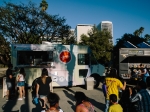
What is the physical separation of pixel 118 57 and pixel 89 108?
995 centimetres

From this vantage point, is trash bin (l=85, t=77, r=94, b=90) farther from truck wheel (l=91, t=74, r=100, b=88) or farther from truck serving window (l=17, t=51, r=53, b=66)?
truck serving window (l=17, t=51, r=53, b=66)

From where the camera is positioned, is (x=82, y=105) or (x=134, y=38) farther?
(x=134, y=38)

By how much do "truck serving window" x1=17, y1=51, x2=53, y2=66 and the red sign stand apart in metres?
0.62

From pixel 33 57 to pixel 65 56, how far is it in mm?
2328

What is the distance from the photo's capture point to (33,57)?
1159 centimetres

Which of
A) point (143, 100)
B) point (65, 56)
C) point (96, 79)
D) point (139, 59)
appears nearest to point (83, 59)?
point (65, 56)

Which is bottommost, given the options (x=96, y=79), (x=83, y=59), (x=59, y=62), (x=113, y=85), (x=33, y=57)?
(x=96, y=79)

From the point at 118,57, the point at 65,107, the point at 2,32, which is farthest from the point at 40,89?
the point at 2,32

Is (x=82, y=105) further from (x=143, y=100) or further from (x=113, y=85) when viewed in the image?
(x=113, y=85)

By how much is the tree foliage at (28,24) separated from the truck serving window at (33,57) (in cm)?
1167

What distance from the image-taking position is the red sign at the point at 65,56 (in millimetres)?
10750

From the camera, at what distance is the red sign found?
10.8 metres

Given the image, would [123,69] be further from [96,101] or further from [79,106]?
[79,106]

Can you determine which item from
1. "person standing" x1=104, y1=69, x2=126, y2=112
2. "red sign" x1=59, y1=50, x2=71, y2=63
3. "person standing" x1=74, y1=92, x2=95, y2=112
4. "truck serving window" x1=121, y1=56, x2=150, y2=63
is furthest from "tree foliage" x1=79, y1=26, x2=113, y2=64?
"person standing" x1=74, y1=92, x2=95, y2=112
